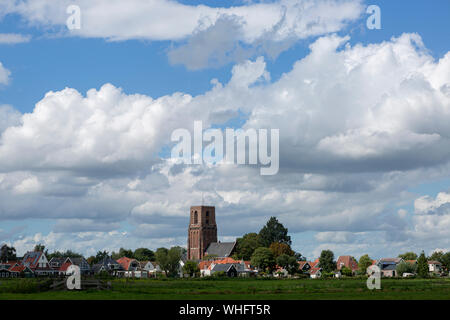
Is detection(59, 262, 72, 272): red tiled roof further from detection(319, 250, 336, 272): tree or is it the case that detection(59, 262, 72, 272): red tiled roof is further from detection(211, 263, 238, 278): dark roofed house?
detection(319, 250, 336, 272): tree

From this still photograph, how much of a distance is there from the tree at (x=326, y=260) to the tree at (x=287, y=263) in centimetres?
745

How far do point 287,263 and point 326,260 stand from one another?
1103 cm

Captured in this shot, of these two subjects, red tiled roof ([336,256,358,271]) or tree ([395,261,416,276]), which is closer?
tree ([395,261,416,276])

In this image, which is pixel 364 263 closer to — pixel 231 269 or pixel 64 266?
pixel 231 269

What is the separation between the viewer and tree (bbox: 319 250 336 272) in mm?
173375

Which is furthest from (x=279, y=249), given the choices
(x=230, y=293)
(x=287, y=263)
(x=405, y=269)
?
(x=230, y=293)

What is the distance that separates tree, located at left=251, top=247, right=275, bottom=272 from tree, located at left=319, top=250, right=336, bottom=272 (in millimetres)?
13822

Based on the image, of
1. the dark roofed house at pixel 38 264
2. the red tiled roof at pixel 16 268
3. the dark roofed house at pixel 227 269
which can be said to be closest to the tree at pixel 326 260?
the dark roofed house at pixel 227 269

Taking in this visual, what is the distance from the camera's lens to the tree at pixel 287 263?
6786 inches

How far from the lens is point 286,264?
17312 centimetres

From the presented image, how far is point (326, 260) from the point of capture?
174 meters

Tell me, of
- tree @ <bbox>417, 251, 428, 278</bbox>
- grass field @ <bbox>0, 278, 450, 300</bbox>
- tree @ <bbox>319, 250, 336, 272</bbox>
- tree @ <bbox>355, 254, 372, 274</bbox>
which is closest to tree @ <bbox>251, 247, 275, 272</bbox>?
tree @ <bbox>319, 250, 336, 272</bbox>

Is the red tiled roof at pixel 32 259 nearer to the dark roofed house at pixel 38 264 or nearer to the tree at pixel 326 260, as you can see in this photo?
the dark roofed house at pixel 38 264
